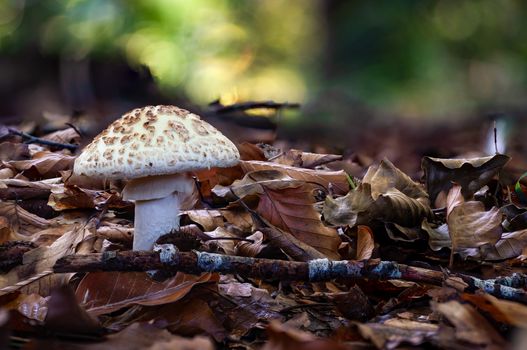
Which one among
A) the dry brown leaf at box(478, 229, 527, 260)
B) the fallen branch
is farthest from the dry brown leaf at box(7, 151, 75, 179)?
the dry brown leaf at box(478, 229, 527, 260)

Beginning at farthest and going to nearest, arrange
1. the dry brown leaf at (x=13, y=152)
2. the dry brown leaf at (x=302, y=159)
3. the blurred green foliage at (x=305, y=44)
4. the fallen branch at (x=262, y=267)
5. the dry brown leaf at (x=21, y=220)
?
1. the blurred green foliage at (x=305, y=44)
2. the dry brown leaf at (x=13, y=152)
3. the dry brown leaf at (x=302, y=159)
4. the dry brown leaf at (x=21, y=220)
5. the fallen branch at (x=262, y=267)

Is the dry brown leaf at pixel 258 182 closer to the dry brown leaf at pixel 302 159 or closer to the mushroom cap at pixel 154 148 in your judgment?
the mushroom cap at pixel 154 148

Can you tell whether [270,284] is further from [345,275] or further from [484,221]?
[484,221]

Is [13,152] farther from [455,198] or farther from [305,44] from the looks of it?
[305,44]

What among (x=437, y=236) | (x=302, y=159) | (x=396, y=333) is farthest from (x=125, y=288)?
(x=302, y=159)

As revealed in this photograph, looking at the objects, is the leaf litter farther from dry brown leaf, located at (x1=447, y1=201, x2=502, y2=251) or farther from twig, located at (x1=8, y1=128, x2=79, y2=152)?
twig, located at (x1=8, y1=128, x2=79, y2=152)

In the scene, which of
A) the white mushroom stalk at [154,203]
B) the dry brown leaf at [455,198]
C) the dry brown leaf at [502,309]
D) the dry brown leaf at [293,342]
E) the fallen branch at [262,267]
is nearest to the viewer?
the dry brown leaf at [293,342]

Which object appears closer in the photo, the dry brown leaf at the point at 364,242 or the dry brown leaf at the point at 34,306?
the dry brown leaf at the point at 34,306

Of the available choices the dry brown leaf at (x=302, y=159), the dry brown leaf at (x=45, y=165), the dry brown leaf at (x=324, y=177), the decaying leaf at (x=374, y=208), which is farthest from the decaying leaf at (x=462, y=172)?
the dry brown leaf at (x=45, y=165)
